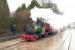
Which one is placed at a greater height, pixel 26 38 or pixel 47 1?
pixel 47 1

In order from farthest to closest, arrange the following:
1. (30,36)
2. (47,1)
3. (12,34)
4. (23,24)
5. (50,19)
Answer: (47,1), (23,24), (50,19), (12,34), (30,36)

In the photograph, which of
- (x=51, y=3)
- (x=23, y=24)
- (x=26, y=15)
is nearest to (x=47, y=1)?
(x=51, y=3)

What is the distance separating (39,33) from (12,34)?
6044 millimetres

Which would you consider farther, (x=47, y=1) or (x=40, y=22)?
(x=47, y=1)

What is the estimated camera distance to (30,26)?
27.4 meters

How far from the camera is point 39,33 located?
28859mm

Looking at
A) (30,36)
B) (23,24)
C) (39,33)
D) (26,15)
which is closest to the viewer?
(30,36)

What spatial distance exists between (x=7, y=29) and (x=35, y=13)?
6.70 meters

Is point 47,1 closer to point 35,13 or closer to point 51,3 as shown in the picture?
point 51,3

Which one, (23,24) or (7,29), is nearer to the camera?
(7,29)

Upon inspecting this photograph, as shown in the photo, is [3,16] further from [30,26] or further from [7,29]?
[30,26]

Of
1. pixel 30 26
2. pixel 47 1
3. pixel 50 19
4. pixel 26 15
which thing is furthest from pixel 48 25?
pixel 47 1

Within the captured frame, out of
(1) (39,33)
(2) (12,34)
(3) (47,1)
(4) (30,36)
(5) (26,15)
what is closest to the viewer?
(4) (30,36)

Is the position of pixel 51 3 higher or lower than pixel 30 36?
higher
